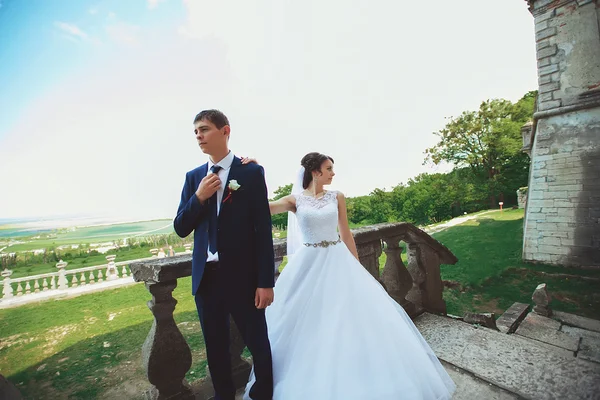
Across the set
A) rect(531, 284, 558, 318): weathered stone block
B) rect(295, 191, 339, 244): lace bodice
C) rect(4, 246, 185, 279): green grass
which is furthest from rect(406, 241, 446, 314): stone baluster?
rect(4, 246, 185, 279): green grass

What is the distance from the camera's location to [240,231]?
5.62 feet

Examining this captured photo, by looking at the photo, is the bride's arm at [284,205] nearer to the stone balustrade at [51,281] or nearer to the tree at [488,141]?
the stone balustrade at [51,281]

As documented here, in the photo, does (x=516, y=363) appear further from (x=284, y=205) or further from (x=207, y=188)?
(x=207, y=188)

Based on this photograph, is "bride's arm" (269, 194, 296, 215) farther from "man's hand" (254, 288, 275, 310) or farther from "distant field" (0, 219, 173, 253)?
"distant field" (0, 219, 173, 253)

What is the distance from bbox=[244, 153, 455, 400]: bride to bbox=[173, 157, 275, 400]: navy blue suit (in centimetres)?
29

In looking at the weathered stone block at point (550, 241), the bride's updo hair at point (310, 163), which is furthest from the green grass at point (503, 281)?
the bride's updo hair at point (310, 163)

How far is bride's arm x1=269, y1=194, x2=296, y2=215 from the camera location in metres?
2.61

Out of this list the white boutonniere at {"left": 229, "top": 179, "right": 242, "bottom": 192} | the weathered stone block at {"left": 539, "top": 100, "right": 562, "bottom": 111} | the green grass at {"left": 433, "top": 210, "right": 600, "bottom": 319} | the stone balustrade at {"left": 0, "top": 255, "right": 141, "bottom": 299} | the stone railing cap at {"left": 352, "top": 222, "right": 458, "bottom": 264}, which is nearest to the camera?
the white boutonniere at {"left": 229, "top": 179, "right": 242, "bottom": 192}

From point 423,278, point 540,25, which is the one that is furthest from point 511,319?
point 540,25

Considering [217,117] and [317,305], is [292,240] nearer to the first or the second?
[317,305]

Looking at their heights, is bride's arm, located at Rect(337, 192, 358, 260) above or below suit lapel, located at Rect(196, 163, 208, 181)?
below

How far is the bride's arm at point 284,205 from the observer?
2611 mm

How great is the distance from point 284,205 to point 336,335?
3.97 ft

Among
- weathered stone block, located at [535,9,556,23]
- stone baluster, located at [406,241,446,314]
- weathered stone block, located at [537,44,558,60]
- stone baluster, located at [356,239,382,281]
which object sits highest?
weathered stone block, located at [535,9,556,23]
